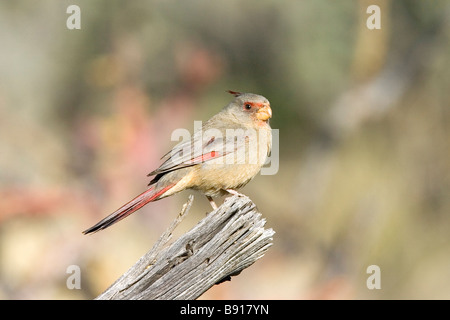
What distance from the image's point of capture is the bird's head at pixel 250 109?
17.1 feet

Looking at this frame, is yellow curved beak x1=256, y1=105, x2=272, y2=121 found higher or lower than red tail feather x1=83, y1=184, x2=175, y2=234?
higher

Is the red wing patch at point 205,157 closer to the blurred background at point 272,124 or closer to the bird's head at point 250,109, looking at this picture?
the bird's head at point 250,109

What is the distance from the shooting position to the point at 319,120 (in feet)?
33.0

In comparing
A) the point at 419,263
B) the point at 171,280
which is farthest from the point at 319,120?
the point at 171,280

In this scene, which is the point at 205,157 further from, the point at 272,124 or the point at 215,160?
the point at 272,124

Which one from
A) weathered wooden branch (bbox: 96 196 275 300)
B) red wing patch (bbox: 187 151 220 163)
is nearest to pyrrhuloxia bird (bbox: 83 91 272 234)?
red wing patch (bbox: 187 151 220 163)

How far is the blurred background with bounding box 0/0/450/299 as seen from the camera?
8562 millimetres

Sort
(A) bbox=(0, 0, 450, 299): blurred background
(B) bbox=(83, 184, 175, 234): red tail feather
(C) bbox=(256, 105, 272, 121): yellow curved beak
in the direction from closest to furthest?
(B) bbox=(83, 184, 175, 234): red tail feather, (C) bbox=(256, 105, 272, 121): yellow curved beak, (A) bbox=(0, 0, 450, 299): blurred background

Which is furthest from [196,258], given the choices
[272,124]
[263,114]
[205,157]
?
[272,124]

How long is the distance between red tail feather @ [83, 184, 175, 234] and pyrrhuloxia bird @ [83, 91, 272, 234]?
13mm

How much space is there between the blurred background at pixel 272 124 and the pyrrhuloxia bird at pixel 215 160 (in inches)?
134

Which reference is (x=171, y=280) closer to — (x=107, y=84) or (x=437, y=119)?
(x=107, y=84)

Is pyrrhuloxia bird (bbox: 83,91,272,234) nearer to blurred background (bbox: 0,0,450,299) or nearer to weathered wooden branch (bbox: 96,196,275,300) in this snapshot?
weathered wooden branch (bbox: 96,196,275,300)

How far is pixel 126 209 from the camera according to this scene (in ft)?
13.1
